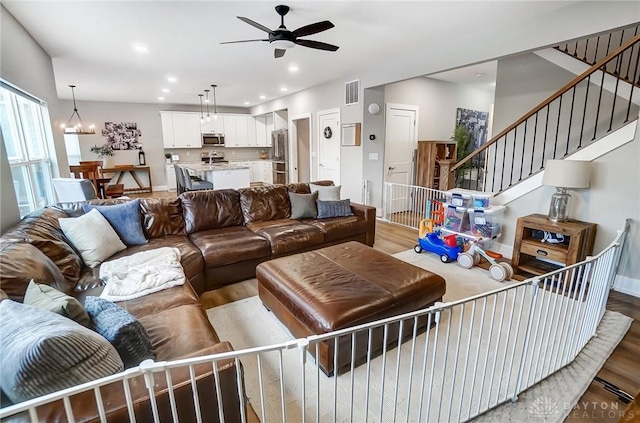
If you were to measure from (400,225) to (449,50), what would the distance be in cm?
278

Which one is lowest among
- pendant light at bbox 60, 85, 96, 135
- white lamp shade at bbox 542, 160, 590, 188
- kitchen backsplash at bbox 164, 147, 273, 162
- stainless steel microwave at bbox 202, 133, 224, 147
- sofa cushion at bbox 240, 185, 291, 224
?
sofa cushion at bbox 240, 185, 291, 224

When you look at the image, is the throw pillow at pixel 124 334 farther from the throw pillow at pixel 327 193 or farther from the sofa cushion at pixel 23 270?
the throw pillow at pixel 327 193

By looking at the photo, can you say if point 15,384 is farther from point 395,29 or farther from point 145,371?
point 395,29

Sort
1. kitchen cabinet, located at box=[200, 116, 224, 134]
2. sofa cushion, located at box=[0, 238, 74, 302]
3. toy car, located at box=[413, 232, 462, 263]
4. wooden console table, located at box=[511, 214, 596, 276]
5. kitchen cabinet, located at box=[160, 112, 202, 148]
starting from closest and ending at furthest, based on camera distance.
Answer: sofa cushion, located at box=[0, 238, 74, 302]
wooden console table, located at box=[511, 214, 596, 276]
toy car, located at box=[413, 232, 462, 263]
kitchen cabinet, located at box=[160, 112, 202, 148]
kitchen cabinet, located at box=[200, 116, 224, 134]

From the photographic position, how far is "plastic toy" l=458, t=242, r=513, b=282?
318 centimetres

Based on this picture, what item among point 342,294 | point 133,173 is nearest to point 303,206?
point 342,294

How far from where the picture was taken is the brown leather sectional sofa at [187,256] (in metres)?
1.12

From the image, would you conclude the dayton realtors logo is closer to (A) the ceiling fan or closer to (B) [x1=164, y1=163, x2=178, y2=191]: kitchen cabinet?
(A) the ceiling fan

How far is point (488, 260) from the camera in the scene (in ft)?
11.0

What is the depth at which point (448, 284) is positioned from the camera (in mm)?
3158

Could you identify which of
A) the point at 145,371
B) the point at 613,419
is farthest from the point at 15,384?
the point at 613,419

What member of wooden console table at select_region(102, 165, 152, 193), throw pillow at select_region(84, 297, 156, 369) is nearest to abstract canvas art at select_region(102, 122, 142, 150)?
wooden console table at select_region(102, 165, 152, 193)

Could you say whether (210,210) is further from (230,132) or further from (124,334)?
(230,132)

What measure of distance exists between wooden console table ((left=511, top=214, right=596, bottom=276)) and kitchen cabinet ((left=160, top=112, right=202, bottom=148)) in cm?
907
